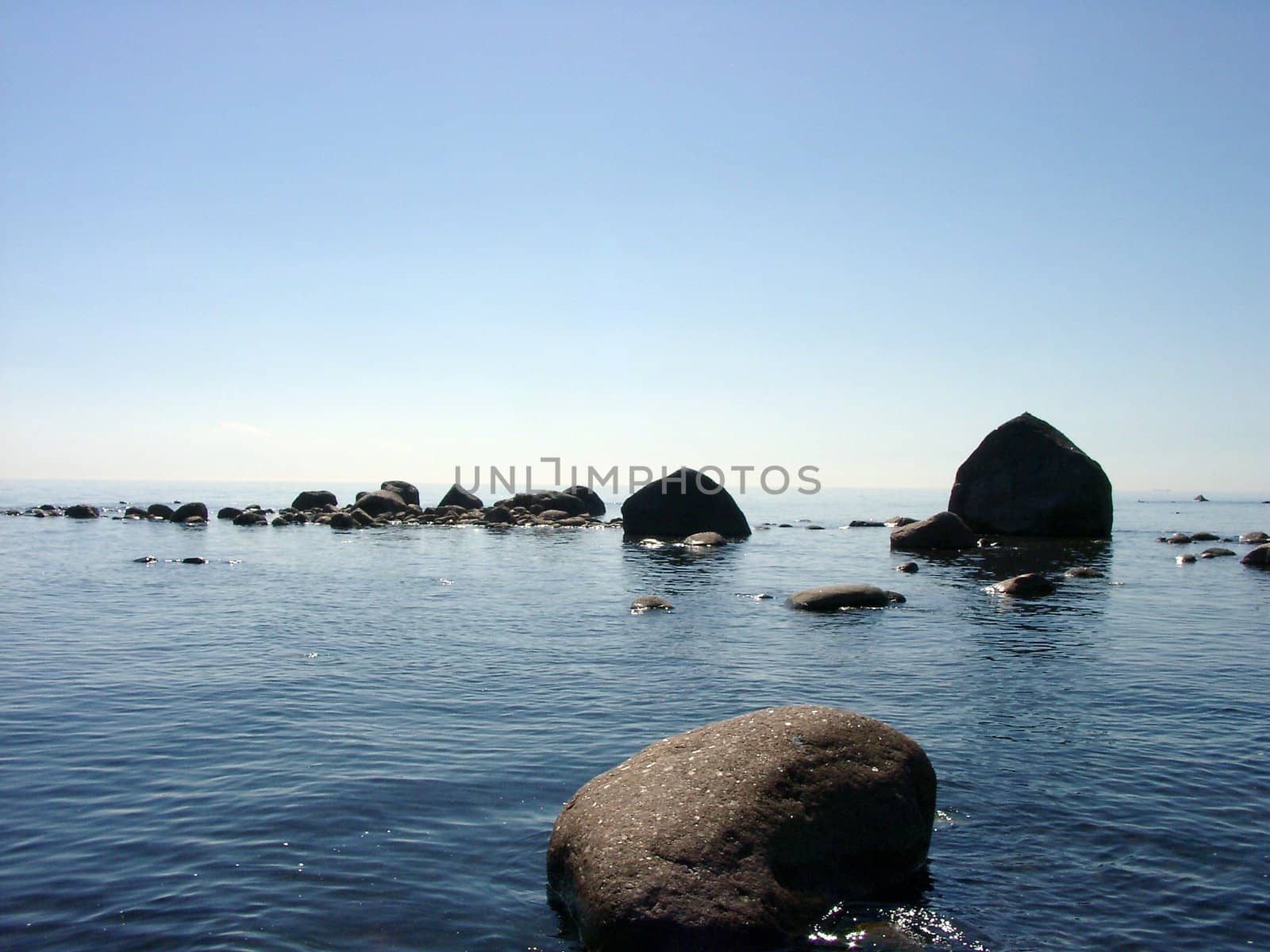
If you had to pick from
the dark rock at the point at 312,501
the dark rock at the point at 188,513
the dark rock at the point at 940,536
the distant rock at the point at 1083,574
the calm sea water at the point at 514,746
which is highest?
the dark rock at the point at 312,501

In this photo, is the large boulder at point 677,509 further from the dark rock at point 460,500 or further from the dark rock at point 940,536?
the dark rock at point 460,500

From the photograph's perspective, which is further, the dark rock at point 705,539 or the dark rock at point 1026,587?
the dark rock at point 705,539

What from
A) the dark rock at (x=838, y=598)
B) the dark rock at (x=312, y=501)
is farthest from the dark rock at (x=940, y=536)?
the dark rock at (x=312, y=501)

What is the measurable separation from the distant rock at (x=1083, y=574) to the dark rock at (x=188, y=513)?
68091 millimetres

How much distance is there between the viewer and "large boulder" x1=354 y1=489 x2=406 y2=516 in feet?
275

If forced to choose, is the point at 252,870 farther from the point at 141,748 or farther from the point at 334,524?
the point at 334,524

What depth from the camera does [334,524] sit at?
76000 millimetres

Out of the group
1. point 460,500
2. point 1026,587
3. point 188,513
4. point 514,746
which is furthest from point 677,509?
point 514,746

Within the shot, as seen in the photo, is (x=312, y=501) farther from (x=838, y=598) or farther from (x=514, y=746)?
(x=514, y=746)

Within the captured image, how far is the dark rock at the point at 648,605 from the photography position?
3117 centimetres

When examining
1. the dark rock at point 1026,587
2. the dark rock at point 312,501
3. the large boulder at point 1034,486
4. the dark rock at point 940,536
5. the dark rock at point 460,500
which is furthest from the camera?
the dark rock at point 460,500

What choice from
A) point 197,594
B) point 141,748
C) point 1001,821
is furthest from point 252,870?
point 197,594

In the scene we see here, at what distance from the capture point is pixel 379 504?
84312mm

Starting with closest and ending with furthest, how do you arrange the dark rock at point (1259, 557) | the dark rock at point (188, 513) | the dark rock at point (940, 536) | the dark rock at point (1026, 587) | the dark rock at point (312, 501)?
the dark rock at point (1026, 587), the dark rock at point (1259, 557), the dark rock at point (940, 536), the dark rock at point (188, 513), the dark rock at point (312, 501)
